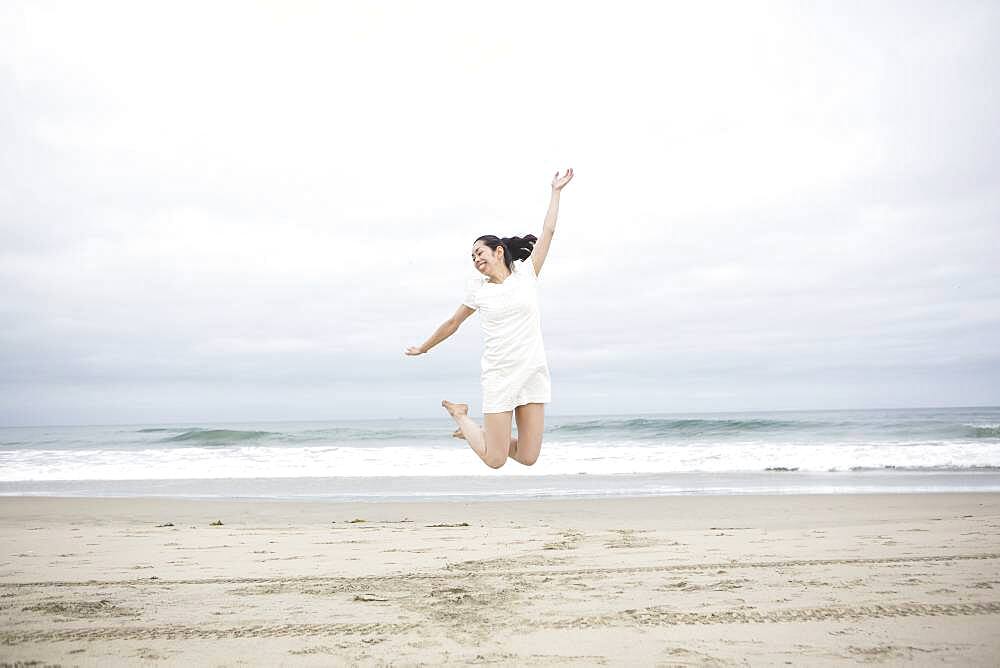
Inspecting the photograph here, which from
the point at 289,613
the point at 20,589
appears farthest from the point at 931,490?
the point at 20,589

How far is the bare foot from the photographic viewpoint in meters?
5.38

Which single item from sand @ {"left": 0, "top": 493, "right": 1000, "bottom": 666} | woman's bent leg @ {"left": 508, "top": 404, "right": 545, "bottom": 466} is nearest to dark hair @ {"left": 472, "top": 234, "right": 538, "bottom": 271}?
woman's bent leg @ {"left": 508, "top": 404, "right": 545, "bottom": 466}

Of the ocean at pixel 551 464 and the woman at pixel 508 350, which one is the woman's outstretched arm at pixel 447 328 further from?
the ocean at pixel 551 464

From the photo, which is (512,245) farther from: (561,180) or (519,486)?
(519,486)

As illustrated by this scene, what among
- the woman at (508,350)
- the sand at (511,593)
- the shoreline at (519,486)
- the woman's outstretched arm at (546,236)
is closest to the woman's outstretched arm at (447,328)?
the woman at (508,350)

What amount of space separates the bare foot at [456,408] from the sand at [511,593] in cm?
115

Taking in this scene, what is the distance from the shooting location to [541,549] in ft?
20.5

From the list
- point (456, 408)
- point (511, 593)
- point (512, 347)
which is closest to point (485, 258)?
point (512, 347)

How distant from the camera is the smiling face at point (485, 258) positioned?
4.93 meters

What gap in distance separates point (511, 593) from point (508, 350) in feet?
5.13

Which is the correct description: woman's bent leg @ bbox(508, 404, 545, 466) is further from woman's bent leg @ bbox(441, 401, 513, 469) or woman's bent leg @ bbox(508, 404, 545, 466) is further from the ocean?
the ocean

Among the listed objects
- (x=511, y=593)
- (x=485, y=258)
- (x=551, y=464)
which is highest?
(x=485, y=258)

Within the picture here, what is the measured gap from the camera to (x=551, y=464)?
17.6 m

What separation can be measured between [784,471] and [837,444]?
6.76 metres
